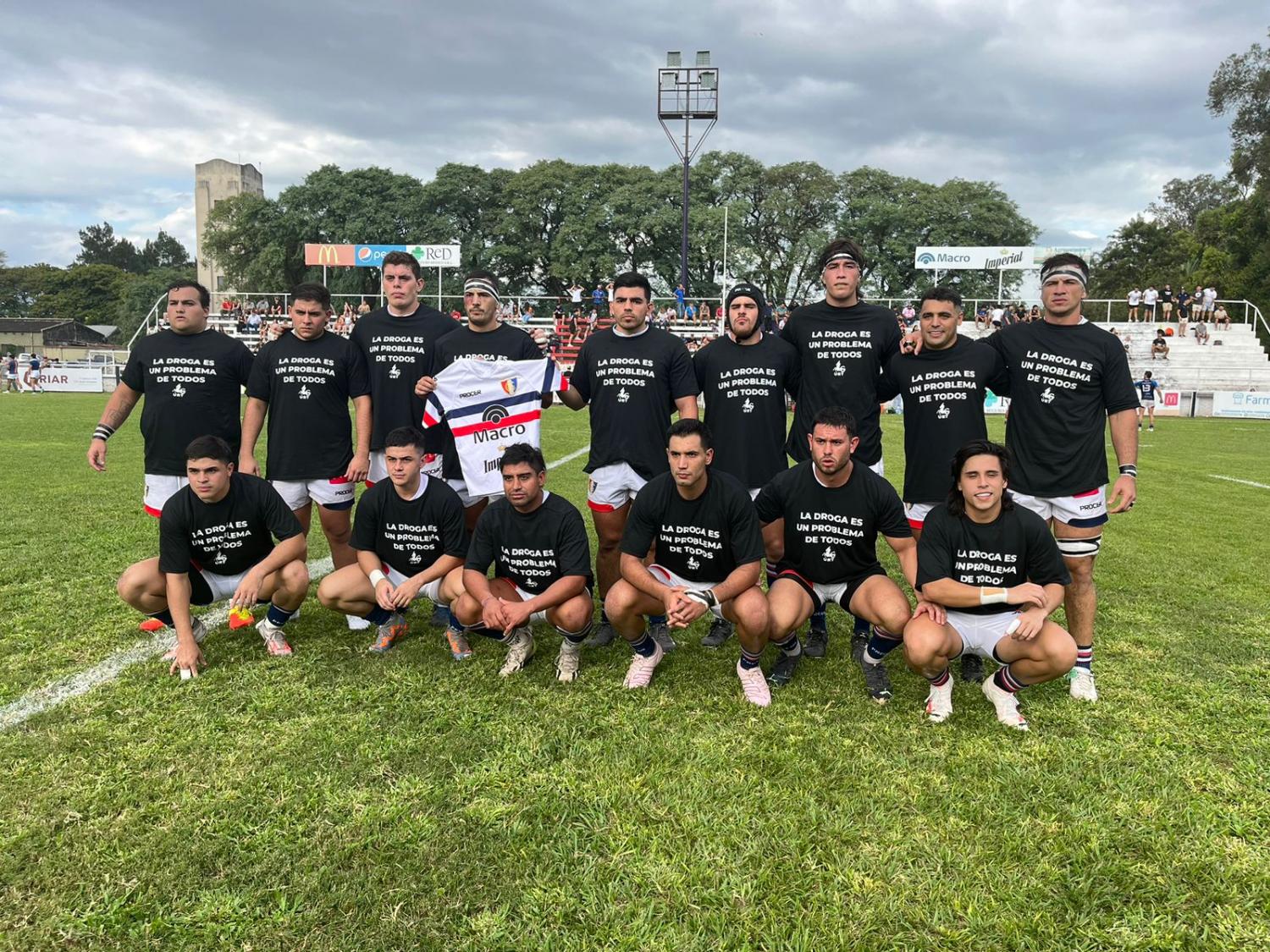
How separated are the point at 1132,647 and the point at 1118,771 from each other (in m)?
1.78

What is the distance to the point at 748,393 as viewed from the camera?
448 centimetres

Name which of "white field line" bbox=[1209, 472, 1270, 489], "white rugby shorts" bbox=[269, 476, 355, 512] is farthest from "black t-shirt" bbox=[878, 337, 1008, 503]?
"white field line" bbox=[1209, 472, 1270, 489]

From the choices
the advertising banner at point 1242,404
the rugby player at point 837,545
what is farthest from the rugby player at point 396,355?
the advertising banner at point 1242,404

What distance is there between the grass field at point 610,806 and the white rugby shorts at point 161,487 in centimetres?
75

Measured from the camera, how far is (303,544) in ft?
14.3

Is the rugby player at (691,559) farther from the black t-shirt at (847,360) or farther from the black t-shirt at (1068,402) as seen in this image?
the black t-shirt at (1068,402)

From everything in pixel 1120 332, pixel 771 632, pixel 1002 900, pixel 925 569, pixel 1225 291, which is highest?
pixel 1225 291

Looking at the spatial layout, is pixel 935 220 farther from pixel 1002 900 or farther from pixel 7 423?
pixel 1002 900

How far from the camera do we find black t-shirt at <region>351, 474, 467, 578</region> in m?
4.39

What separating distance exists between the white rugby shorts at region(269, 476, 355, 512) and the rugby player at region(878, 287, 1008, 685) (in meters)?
3.47

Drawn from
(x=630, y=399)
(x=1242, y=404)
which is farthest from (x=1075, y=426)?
(x=1242, y=404)

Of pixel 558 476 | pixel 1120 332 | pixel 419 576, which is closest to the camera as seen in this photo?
pixel 419 576

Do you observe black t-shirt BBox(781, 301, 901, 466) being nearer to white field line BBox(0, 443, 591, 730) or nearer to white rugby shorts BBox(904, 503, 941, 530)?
white rugby shorts BBox(904, 503, 941, 530)

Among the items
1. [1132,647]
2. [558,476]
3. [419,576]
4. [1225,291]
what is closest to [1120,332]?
[1225,291]
